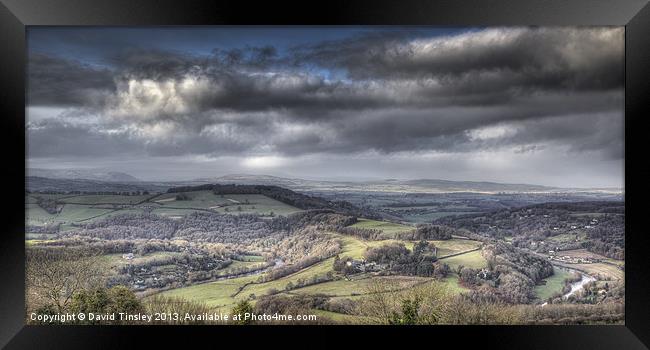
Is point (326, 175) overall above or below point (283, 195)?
above

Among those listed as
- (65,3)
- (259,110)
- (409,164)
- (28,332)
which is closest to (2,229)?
(28,332)

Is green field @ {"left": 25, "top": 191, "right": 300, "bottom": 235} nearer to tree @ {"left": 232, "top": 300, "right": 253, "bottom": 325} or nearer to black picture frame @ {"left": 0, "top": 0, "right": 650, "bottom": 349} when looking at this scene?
tree @ {"left": 232, "top": 300, "right": 253, "bottom": 325}

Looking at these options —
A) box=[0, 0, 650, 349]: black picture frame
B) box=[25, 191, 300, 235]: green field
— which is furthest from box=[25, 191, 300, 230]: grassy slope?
box=[0, 0, 650, 349]: black picture frame

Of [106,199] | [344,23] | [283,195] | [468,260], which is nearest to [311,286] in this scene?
[283,195]

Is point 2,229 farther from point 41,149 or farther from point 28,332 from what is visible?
point 41,149

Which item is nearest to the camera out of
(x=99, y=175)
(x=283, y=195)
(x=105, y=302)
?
(x=105, y=302)

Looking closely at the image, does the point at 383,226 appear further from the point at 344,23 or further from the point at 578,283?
the point at 344,23
